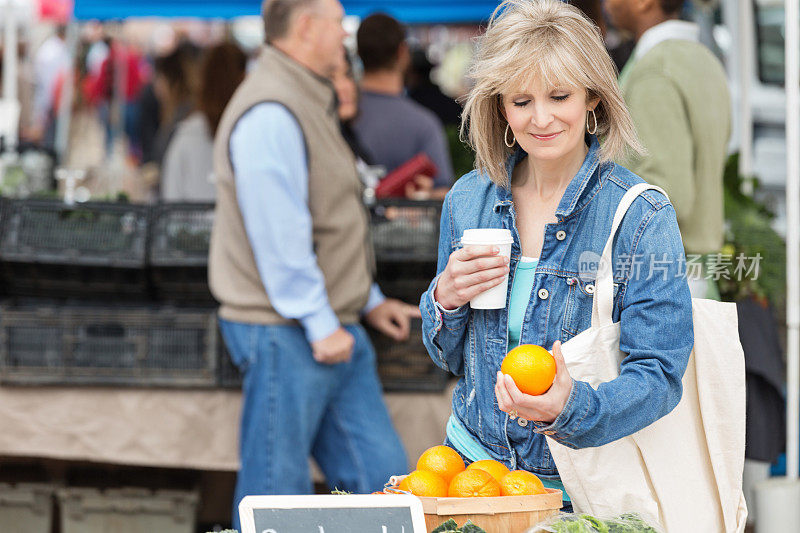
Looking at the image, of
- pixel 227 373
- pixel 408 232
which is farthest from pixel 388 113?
pixel 227 373

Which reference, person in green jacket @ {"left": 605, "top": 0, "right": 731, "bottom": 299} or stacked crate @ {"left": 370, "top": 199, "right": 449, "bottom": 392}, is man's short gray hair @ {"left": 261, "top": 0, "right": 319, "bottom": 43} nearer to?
stacked crate @ {"left": 370, "top": 199, "right": 449, "bottom": 392}

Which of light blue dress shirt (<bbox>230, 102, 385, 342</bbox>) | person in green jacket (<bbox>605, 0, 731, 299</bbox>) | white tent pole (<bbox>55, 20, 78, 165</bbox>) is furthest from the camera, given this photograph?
white tent pole (<bbox>55, 20, 78, 165</bbox>)

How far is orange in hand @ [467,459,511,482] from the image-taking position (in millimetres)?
1896

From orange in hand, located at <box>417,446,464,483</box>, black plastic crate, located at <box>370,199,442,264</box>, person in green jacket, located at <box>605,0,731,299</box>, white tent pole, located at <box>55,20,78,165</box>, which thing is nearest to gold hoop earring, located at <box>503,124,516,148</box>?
orange in hand, located at <box>417,446,464,483</box>

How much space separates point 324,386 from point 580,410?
1.94 metres

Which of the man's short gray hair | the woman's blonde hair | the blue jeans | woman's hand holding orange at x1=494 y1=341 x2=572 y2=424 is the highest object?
the man's short gray hair

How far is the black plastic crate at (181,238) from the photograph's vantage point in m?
4.11

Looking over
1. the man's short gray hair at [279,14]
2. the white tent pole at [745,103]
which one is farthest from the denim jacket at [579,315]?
the white tent pole at [745,103]

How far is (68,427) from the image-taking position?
4.21 m

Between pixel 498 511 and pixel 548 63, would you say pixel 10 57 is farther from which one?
pixel 498 511

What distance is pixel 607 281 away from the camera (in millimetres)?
1906

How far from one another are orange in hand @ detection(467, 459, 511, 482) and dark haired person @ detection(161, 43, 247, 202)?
11.9ft

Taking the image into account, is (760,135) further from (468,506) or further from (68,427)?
(468,506)

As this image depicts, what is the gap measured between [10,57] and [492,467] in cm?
461
